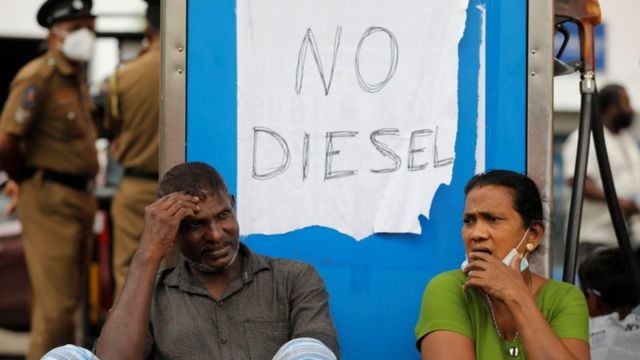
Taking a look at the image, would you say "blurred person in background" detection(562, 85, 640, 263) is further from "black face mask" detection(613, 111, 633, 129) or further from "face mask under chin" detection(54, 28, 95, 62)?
"face mask under chin" detection(54, 28, 95, 62)

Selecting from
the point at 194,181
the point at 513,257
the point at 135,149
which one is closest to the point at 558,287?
the point at 513,257

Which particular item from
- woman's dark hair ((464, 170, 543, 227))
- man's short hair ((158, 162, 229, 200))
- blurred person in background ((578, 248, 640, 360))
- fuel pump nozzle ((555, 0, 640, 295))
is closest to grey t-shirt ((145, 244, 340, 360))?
man's short hair ((158, 162, 229, 200))

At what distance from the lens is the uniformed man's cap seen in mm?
6531

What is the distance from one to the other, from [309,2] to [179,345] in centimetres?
130

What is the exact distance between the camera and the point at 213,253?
3.66m

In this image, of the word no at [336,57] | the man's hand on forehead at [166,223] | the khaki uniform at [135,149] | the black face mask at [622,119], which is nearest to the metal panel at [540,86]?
the word no at [336,57]

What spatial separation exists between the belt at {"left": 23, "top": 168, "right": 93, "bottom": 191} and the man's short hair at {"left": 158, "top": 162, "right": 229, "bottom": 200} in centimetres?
262

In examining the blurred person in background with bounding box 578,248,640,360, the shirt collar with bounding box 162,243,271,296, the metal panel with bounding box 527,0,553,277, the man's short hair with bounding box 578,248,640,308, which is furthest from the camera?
the man's short hair with bounding box 578,248,640,308

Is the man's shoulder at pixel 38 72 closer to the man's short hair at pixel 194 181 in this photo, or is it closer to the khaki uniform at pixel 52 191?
the khaki uniform at pixel 52 191

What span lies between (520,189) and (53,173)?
131 inches

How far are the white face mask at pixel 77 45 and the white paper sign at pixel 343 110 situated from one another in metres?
2.63

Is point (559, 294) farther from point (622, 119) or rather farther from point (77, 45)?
point (77, 45)

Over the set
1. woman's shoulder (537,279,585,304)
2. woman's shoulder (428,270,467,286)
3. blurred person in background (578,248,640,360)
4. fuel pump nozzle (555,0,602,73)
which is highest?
fuel pump nozzle (555,0,602,73)

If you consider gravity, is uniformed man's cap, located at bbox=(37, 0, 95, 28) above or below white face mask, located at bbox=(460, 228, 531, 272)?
above
